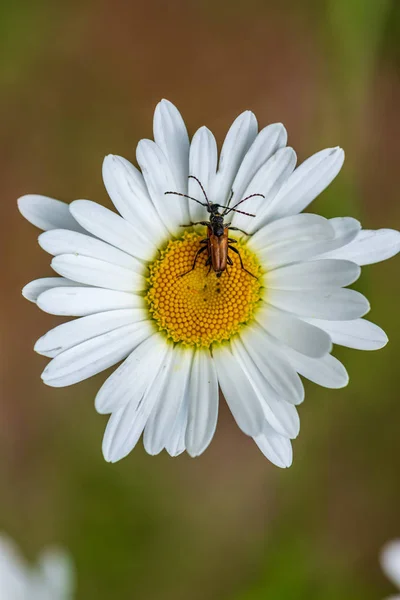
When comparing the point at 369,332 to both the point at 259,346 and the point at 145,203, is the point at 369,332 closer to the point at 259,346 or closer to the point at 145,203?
the point at 259,346

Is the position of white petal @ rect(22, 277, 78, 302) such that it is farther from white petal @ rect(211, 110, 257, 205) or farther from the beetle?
white petal @ rect(211, 110, 257, 205)

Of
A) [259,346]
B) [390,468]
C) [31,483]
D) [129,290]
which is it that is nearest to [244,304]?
[259,346]

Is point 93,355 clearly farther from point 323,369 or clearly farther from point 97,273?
point 323,369

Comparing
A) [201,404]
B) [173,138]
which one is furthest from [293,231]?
[201,404]

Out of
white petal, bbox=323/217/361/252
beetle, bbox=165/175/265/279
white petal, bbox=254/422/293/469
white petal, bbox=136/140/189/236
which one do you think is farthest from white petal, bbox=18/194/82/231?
white petal, bbox=254/422/293/469

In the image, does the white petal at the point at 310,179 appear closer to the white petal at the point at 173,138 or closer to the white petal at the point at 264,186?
the white petal at the point at 264,186

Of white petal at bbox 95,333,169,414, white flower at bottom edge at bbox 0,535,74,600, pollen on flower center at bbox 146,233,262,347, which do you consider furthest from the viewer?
white flower at bottom edge at bbox 0,535,74,600
